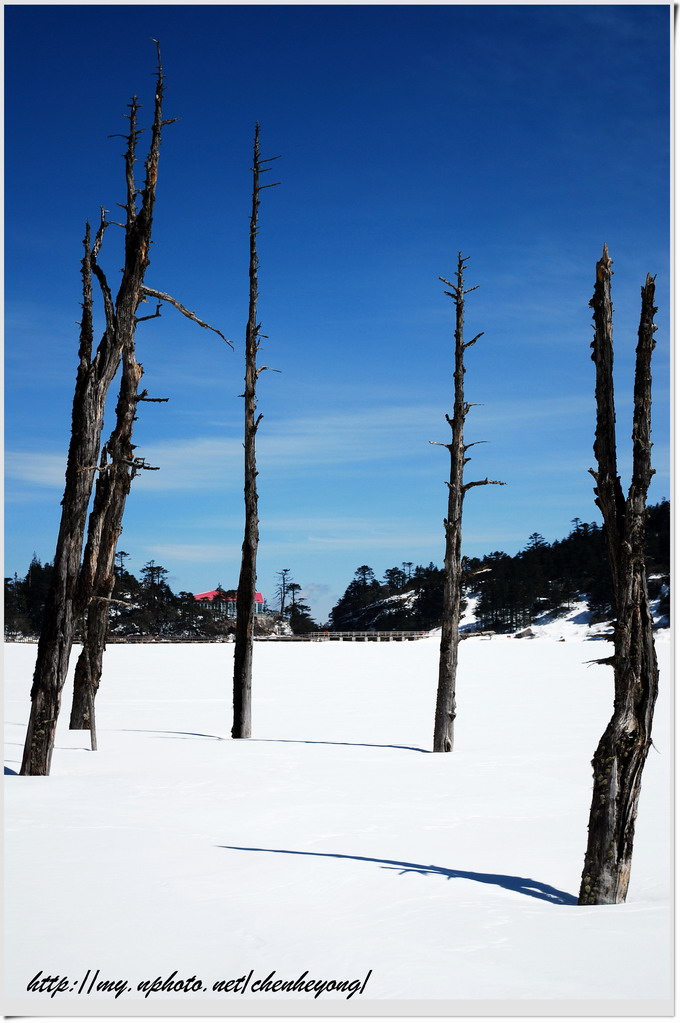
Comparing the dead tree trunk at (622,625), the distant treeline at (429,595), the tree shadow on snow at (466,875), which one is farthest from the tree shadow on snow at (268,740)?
Result: the distant treeline at (429,595)

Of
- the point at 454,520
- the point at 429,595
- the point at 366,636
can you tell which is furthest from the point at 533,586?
the point at 454,520

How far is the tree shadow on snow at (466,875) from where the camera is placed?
6.16m

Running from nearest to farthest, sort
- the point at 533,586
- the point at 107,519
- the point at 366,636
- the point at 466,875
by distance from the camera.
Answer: the point at 466,875, the point at 107,519, the point at 366,636, the point at 533,586

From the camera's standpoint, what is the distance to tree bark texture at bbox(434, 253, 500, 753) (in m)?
14.3

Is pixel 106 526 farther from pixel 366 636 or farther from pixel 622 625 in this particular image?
pixel 366 636

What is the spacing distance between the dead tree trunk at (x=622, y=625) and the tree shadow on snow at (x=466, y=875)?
0.37 meters

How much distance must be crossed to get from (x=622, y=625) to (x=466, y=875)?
91.5 inches

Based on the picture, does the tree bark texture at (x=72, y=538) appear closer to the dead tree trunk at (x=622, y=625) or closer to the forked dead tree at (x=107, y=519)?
the forked dead tree at (x=107, y=519)

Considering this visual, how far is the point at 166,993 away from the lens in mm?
4176

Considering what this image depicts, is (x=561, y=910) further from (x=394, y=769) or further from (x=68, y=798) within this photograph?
(x=394, y=769)

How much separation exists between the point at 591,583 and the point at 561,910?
12033 centimetres

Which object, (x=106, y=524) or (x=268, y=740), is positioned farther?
(x=268, y=740)

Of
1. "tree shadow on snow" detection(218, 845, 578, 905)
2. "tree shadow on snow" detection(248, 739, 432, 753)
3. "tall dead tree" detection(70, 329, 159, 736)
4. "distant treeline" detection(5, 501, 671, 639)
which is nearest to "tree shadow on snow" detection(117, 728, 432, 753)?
"tree shadow on snow" detection(248, 739, 432, 753)

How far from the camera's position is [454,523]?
48.0 ft
